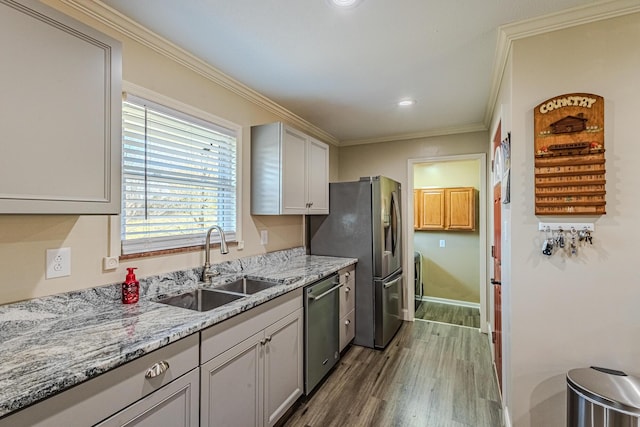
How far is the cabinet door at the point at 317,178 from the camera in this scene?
120 inches

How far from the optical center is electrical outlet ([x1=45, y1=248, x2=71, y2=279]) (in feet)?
4.62

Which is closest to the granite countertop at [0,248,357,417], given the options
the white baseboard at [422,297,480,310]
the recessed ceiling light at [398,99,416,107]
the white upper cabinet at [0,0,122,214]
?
the white upper cabinet at [0,0,122,214]

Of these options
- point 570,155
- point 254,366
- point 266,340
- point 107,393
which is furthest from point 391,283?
point 107,393

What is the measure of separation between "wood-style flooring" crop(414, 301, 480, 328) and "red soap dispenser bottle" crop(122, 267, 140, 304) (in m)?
3.61

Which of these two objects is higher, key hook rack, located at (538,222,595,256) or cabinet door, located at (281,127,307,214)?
cabinet door, located at (281,127,307,214)

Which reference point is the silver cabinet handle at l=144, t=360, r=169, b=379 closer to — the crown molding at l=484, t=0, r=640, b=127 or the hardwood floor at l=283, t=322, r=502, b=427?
the hardwood floor at l=283, t=322, r=502, b=427

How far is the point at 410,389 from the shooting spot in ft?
7.97

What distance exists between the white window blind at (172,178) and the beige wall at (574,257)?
6.64 ft

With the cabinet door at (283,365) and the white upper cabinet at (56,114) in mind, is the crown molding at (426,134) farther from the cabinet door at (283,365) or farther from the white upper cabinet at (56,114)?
the white upper cabinet at (56,114)

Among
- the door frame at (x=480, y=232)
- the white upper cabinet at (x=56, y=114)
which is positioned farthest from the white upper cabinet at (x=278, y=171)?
the door frame at (x=480, y=232)

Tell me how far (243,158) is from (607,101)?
239cm

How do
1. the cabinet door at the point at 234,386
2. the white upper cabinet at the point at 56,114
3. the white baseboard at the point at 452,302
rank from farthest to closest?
1. the white baseboard at the point at 452,302
2. the cabinet door at the point at 234,386
3. the white upper cabinet at the point at 56,114

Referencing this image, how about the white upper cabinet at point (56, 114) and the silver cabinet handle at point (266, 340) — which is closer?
the white upper cabinet at point (56, 114)

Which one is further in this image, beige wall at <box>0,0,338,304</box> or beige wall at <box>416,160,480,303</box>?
beige wall at <box>416,160,480,303</box>
